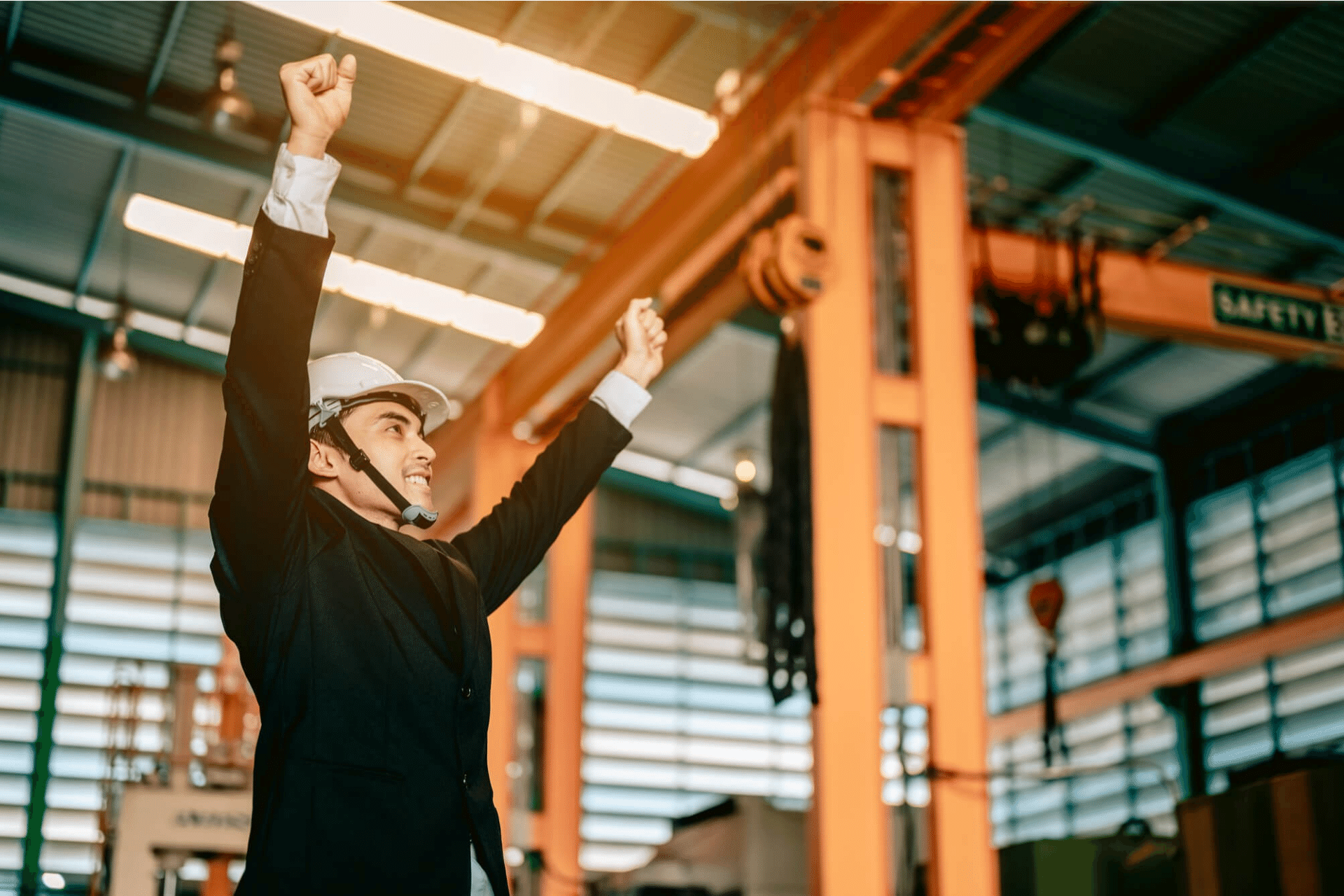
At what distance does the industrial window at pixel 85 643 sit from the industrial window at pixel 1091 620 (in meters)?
10.7

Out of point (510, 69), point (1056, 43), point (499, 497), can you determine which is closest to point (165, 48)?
point (510, 69)

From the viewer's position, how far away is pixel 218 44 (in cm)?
1311

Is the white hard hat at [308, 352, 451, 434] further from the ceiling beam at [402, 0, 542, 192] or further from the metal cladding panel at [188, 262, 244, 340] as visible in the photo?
the metal cladding panel at [188, 262, 244, 340]

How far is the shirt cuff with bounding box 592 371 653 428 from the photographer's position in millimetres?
3094

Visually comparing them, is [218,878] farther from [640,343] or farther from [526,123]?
[640,343]

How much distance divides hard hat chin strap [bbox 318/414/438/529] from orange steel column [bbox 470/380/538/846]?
10.4 metres

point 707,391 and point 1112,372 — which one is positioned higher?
point 707,391

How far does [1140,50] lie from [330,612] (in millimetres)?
A: 10713

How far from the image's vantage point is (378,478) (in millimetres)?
2678

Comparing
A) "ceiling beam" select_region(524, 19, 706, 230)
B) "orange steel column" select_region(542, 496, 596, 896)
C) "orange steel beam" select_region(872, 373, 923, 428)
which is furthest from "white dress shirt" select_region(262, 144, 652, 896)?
"orange steel column" select_region(542, 496, 596, 896)

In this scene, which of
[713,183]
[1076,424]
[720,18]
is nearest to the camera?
[713,183]

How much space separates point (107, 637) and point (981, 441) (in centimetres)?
1162

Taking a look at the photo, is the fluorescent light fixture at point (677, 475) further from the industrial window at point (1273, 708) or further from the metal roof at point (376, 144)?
the industrial window at point (1273, 708)

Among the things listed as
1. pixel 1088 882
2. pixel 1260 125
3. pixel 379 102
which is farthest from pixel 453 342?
pixel 1088 882
